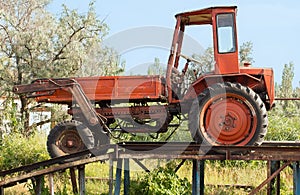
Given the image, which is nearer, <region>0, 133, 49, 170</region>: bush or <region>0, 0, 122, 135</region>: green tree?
<region>0, 133, 49, 170</region>: bush

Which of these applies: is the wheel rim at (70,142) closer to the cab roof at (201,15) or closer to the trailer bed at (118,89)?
the trailer bed at (118,89)

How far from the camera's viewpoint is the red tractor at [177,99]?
24.6 ft

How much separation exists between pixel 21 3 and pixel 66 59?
420 cm

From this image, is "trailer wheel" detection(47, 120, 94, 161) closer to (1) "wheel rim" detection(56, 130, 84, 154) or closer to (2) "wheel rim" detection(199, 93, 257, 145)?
(1) "wheel rim" detection(56, 130, 84, 154)

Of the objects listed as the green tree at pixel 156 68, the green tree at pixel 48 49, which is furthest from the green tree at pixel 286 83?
the green tree at pixel 156 68

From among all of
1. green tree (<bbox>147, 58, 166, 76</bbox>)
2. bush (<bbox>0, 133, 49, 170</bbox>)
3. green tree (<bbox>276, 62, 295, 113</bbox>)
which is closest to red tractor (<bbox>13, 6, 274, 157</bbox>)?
green tree (<bbox>147, 58, 166, 76</bbox>)

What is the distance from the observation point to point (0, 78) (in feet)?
50.4

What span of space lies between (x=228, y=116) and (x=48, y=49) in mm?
9151

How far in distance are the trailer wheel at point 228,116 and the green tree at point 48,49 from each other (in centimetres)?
842

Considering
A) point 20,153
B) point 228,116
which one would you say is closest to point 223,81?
point 228,116

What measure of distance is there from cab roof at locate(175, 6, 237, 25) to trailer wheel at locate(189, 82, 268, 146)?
1280mm

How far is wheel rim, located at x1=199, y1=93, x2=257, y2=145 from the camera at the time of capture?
7.46 metres

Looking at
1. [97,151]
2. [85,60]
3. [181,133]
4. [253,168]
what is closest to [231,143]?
[97,151]

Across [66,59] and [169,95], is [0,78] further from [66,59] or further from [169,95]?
[169,95]
